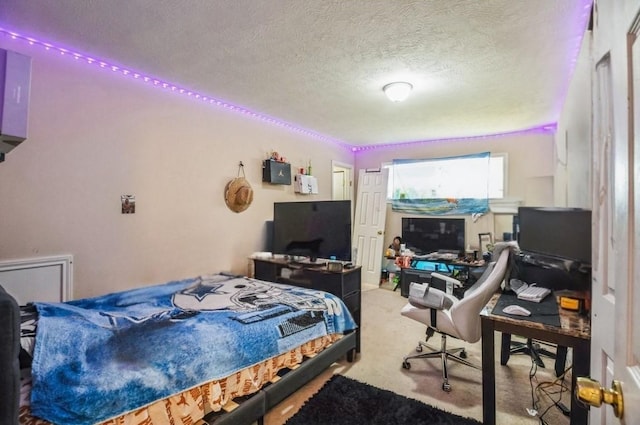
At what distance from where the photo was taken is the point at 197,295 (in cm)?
248

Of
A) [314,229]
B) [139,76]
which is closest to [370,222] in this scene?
[314,229]

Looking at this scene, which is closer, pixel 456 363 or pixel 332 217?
pixel 456 363

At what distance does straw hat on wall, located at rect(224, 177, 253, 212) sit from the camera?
342 centimetres

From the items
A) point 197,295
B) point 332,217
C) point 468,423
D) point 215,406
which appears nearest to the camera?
point 215,406

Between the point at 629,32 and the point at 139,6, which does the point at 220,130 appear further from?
the point at 629,32

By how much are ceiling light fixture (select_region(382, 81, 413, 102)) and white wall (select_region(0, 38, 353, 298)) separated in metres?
1.70

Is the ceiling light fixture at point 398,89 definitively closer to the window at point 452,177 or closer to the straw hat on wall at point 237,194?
the straw hat on wall at point 237,194

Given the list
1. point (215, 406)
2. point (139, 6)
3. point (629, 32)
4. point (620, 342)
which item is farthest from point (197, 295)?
point (629, 32)

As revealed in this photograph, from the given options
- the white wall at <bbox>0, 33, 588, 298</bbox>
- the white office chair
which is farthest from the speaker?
the white office chair

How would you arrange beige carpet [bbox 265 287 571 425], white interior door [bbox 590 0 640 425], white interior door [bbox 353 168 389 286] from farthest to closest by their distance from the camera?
white interior door [bbox 353 168 389 286] < beige carpet [bbox 265 287 571 425] < white interior door [bbox 590 0 640 425]

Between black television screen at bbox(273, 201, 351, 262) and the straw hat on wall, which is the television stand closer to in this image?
black television screen at bbox(273, 201, 351, 262)

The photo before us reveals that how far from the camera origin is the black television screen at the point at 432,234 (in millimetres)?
4809

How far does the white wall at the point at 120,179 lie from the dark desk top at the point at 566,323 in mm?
2623

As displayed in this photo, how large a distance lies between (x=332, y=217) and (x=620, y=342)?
8.09 ft
